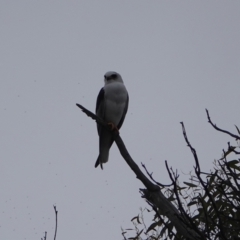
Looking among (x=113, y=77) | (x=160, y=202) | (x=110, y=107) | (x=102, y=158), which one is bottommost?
(x=160, y=202)

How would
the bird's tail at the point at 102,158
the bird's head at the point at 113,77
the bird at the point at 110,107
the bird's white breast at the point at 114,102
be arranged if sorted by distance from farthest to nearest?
the bird's head at the point at 113,77, the bird's white breast at the point at 114,102, the bird at the point at 110,107, the bird's tail at the point at 102,158

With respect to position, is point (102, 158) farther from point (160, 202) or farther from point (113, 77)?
point (160, 202)

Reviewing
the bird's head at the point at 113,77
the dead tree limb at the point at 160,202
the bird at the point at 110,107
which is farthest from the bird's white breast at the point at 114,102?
the dead tree limb at the point at 160,202

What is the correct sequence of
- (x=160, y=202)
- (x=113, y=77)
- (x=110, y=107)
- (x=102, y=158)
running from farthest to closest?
(x=113, y=77) → (x=110, y=107) → (x=102, y=158) → (x=160, y=202)

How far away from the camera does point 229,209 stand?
318cm

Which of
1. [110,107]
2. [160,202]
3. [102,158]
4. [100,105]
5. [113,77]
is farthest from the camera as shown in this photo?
[113,77]

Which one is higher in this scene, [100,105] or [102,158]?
[100,105]

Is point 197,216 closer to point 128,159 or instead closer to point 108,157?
point 128,159

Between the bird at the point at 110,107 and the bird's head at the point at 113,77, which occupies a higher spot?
the bird's head at the point at 113,77

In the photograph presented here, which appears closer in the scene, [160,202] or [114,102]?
[160,202]

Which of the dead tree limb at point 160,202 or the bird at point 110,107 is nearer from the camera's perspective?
the dead tree limb at point 160,202

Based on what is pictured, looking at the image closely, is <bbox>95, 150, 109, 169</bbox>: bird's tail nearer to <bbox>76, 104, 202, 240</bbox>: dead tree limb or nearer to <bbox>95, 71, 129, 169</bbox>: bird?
<bbox>95, 71, 129, 169</bbox>: bird

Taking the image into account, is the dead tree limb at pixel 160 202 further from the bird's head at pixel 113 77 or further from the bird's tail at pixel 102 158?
the bird's head at pixel 113 77

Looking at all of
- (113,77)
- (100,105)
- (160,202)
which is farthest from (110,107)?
(160,202)
